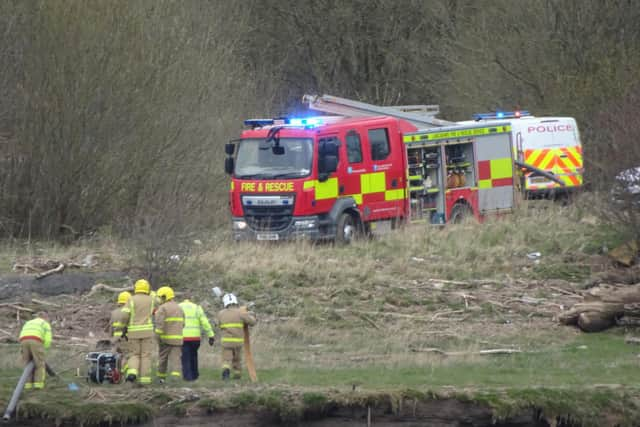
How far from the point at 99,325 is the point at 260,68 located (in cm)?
2941

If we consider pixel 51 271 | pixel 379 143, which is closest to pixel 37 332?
pixel 51 271

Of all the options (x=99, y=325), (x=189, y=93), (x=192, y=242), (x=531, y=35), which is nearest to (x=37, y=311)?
(x=99, y=325)

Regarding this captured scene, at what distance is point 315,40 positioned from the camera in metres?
47.7

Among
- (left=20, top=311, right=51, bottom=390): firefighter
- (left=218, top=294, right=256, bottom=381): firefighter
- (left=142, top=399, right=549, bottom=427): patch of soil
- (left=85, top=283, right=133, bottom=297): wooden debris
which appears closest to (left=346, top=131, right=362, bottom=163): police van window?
(left=85, top=283, right=133, bottom=297): wooden debris

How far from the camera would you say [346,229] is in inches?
889

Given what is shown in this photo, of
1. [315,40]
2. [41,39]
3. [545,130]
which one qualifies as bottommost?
[545,130]

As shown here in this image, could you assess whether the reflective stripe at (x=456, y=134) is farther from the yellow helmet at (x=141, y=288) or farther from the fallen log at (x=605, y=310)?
the yellow helmet at (x=141, y=288)

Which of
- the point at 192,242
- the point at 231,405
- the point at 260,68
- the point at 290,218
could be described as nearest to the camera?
the point at 231,405

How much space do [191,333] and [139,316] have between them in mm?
650

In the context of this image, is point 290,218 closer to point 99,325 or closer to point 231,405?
point 99,325

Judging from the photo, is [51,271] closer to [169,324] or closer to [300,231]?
[300,231]

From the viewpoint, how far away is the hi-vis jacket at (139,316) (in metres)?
13.1

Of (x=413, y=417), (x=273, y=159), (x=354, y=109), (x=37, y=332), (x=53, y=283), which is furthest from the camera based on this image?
(x=354, y=109)

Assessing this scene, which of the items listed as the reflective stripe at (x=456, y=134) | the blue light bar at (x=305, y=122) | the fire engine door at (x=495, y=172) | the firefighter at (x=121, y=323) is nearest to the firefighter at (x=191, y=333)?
the firefighter at (x=121, y=323)
